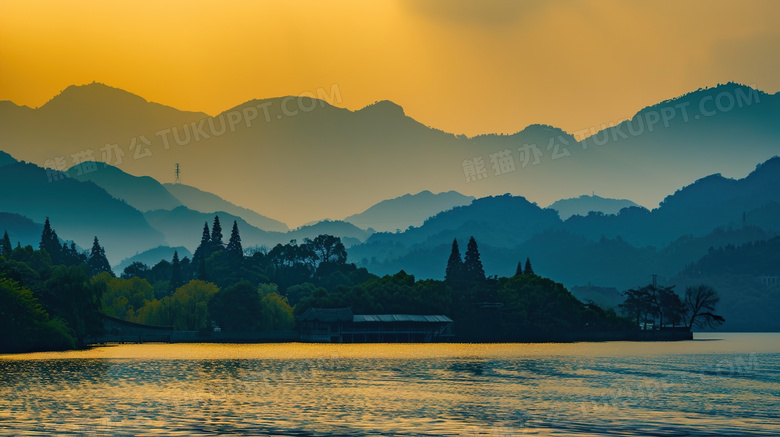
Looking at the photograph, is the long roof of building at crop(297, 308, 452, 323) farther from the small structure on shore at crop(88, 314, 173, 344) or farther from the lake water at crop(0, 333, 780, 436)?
the lake water at crop(0, 333, 780, 436)

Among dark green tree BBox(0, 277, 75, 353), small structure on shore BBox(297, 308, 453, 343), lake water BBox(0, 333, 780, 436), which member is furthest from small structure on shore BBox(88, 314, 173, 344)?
lake water BBox(0, 333, 780, 436)

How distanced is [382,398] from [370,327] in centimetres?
12119

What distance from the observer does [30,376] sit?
77.6m

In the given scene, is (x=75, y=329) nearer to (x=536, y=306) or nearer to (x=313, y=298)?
(x=313, y=298)

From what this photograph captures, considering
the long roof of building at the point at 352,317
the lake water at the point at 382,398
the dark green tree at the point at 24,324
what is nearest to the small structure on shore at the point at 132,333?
the long roof of building at the point at 352,317

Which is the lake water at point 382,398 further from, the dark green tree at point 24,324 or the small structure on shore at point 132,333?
the small structure on shore at point 132,333

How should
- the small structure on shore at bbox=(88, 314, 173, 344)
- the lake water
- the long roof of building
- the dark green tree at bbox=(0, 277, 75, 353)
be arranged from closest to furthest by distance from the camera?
the lake water < the dark green tree at bbox=(0, 277, 75, 353) < the small structure on shore at bbox=(88, 314, 173, 344) < the long roof of building

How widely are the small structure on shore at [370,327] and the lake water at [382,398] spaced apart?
7197 cm

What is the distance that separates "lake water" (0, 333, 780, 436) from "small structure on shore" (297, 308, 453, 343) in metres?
72.0

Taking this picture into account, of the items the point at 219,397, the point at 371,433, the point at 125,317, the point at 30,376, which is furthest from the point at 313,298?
the point at 371,433

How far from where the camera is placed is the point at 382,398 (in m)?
63.3

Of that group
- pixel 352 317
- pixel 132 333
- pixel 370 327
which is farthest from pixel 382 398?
pixel 132 333

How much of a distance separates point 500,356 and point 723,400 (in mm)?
60522

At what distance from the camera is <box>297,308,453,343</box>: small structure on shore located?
178 metres
